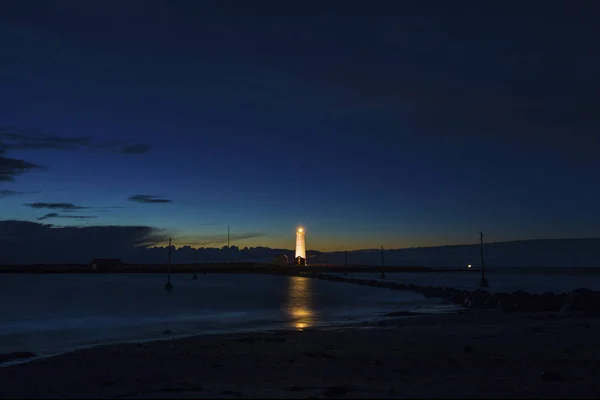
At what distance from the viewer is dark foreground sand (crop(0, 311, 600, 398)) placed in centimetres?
941

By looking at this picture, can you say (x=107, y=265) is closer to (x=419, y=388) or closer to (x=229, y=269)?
(x=229, y=269)

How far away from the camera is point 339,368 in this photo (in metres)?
11.9

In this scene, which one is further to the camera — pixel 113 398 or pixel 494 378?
pixel 494 378

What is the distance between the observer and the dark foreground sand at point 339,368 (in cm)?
941

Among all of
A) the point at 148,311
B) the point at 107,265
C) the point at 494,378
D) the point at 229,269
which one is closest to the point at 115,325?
the point at 148,311

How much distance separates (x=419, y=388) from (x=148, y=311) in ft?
134

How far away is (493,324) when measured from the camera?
894 inches

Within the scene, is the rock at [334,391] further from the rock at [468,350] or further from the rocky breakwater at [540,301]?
the rocky breakwater at [540,301]

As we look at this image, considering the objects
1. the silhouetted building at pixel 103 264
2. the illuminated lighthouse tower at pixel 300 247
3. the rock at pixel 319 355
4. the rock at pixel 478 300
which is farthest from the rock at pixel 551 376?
the silhouetted building at pixel 103 264

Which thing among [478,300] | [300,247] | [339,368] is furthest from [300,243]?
[339,368]

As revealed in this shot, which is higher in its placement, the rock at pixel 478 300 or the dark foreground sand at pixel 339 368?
the dark foreground sand at pixel 339 368

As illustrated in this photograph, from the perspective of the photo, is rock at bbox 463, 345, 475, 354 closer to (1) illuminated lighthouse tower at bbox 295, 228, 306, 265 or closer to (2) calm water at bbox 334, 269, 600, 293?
(2) calm water at bbox 334, 269, 600, 293

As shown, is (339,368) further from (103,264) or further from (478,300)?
(103,264)

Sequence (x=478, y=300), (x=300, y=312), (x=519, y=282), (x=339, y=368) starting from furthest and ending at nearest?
(x=519, y=282)
(x=300, y=312)
(x=478, y=300)
(x=339, y=368)
